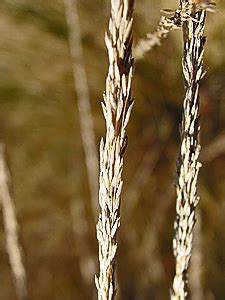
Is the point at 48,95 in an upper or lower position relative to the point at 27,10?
lower

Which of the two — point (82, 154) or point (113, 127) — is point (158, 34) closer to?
point (113, 127)

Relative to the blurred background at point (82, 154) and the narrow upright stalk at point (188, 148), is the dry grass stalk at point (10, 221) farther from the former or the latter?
the blurred background at point (82, 154)

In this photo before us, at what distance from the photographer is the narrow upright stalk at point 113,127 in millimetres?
328

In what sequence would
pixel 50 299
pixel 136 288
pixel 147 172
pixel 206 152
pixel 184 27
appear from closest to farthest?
1. pixel 184 27
2. pixel 206 152
3. pixel 136 288
4. pixel 50 299
5. pixel 147 172

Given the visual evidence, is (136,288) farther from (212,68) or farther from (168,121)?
(212,68)

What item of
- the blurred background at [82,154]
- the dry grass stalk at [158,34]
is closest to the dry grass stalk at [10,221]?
→ the dry grass stalk at [158,34]

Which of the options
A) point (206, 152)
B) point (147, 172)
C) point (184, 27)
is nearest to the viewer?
point (184, 27)

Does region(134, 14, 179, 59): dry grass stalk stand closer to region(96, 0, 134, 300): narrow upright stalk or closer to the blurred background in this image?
region(96, 0, 134, 300): narrow upright stalk

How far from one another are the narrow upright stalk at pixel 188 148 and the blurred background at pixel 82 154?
3.80ft

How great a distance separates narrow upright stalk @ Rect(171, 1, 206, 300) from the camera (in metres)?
0.43

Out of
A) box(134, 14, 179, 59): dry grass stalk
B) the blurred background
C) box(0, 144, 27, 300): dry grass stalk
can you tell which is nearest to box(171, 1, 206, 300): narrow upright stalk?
box(134, 14, 179, 59): dry grass stalk

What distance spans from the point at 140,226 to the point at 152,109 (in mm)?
527

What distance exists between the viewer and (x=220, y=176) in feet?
6.21

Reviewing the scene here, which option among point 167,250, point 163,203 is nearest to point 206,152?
point 163,203
